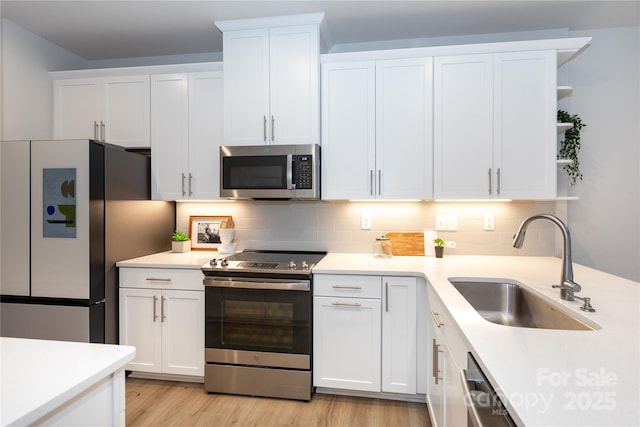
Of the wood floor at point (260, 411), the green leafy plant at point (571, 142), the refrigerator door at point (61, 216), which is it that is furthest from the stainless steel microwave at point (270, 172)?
the green leafy plant at point (571, 142)

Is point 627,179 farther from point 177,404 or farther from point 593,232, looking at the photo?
point 177,404

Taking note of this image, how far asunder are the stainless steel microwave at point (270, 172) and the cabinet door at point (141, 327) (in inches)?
36.6

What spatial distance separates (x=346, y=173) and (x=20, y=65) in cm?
260

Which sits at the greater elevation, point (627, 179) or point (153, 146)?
point (153, 146)

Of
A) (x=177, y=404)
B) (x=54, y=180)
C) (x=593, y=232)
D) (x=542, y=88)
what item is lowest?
(x=177, y=404)

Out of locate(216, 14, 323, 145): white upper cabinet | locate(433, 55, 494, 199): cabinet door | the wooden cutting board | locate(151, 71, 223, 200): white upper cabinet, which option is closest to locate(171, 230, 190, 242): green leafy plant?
locate(151, 71, 223, 200): white upper cabinet

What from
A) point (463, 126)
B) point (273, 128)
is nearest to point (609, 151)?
point (463, 126)

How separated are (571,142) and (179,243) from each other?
3.06m

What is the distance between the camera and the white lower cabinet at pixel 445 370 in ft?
4.08

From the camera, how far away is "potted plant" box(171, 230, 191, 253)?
115 inches

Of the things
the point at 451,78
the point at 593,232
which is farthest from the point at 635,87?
the point at 451,78

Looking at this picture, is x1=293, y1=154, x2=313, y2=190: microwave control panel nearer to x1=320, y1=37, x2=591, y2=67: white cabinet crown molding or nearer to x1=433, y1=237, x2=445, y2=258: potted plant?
x1=320, y1=37, x2=591, y2=67: white cabinet crown molding

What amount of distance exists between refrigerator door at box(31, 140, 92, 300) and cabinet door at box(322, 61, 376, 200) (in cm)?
158

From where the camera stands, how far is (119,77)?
111 inches
